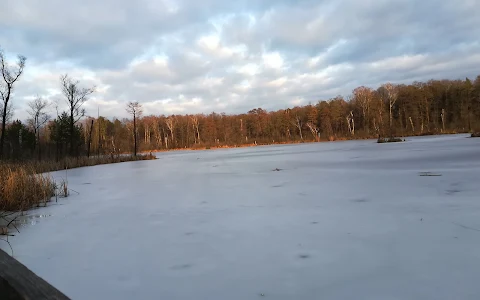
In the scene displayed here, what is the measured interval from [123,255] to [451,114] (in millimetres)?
47742

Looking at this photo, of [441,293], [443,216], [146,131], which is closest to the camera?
[441,293]

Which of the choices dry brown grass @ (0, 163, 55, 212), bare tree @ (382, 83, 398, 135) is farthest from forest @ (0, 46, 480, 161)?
dry brown grass @ (0, 163, 55, 212)

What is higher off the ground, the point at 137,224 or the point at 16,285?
the point at 16,285

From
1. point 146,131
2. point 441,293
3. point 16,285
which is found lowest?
point 441,293

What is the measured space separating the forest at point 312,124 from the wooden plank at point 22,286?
26497 millimetres

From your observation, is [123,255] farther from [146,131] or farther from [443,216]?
[146,131]

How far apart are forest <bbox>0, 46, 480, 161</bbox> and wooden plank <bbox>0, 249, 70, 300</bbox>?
26.5m

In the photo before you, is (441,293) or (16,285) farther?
(441,293)

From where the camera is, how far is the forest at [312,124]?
3186 centimetres

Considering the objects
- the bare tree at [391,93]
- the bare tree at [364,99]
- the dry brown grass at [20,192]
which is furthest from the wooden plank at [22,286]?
the bare tree at [391,93]

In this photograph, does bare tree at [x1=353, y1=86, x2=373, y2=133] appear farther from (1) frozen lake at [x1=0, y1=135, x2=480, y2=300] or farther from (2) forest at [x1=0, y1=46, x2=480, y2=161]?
(1) frozen lake at [x1=0, y1=135, x2=480, y2=300]

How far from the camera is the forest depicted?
3186cm

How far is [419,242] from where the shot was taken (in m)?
2.25

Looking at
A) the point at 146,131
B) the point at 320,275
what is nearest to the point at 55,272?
the point at 320,275
